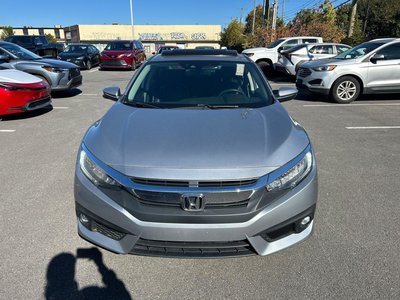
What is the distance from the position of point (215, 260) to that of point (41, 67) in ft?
A: 29.0

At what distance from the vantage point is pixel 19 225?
10.2 ft

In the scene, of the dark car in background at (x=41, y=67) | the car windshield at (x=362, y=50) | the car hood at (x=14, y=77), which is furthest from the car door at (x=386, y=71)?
the dark car in background at (x=41, y=67)

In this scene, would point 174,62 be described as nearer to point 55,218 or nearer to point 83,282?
point 55,218

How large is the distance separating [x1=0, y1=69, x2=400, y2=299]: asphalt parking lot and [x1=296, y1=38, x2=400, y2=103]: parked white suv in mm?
4597

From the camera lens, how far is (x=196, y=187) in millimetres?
2123

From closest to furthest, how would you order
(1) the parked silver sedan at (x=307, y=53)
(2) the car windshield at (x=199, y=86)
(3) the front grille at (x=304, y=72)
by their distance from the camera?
(2) the car windshield at (x=199, y=86) → (3) the front grille at (x=304, y=72) → (1) the parked silver sedan at (x=307, y=53)

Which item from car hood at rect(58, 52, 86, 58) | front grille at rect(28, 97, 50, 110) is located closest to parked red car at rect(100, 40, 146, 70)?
car hood at rect(58, 52, 86, 58)

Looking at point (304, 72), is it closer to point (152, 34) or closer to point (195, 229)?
point (195, 229)

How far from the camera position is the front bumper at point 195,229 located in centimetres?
214

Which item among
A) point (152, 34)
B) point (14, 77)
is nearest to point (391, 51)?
point (14, 77)

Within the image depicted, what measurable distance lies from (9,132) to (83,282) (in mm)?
5024

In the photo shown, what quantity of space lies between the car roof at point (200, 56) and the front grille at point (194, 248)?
2485 millimetres

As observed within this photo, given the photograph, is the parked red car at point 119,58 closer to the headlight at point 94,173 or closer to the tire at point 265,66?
the tire at point 265,66

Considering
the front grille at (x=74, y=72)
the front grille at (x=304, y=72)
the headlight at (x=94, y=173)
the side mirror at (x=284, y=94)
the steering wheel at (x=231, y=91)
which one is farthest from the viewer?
the front grille at (x=74, y=72)
